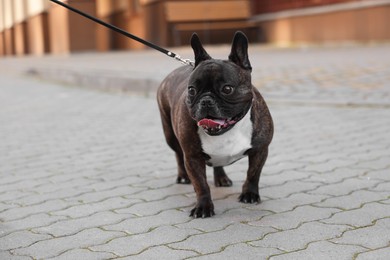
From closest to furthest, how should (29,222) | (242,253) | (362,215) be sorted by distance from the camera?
(242,253) → (362,215) → (29,222)

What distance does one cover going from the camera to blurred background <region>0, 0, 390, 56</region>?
2052 centimetres

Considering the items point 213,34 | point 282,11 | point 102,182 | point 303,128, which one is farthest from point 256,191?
point 213,34

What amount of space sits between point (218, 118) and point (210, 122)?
0.04 meters

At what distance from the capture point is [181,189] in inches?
173

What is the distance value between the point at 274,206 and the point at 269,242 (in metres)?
0.71

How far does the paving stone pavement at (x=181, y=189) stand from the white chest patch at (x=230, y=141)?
0.37 metres

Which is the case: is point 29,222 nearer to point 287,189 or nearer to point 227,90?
point 227,90

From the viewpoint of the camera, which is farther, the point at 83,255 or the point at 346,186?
the point at 346,186

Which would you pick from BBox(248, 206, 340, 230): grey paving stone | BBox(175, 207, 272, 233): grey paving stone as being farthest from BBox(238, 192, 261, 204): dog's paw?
BBox(248, 206, 340, 230): grey paving stone

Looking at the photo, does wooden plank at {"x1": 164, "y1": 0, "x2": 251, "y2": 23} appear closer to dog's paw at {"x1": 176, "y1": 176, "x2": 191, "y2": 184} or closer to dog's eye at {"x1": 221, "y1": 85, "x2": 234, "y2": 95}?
dog's paw at {"x1": 176, "y1": 176, "x2": 191, "y2": 184}

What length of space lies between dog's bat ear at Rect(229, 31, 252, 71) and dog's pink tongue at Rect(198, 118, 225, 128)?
0.34m

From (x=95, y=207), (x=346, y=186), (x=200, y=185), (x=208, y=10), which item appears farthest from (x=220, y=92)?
(x=208, y=10)

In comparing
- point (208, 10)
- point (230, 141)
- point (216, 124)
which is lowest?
point (230, 141)

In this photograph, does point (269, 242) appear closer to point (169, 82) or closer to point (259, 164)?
point (259, 164)
